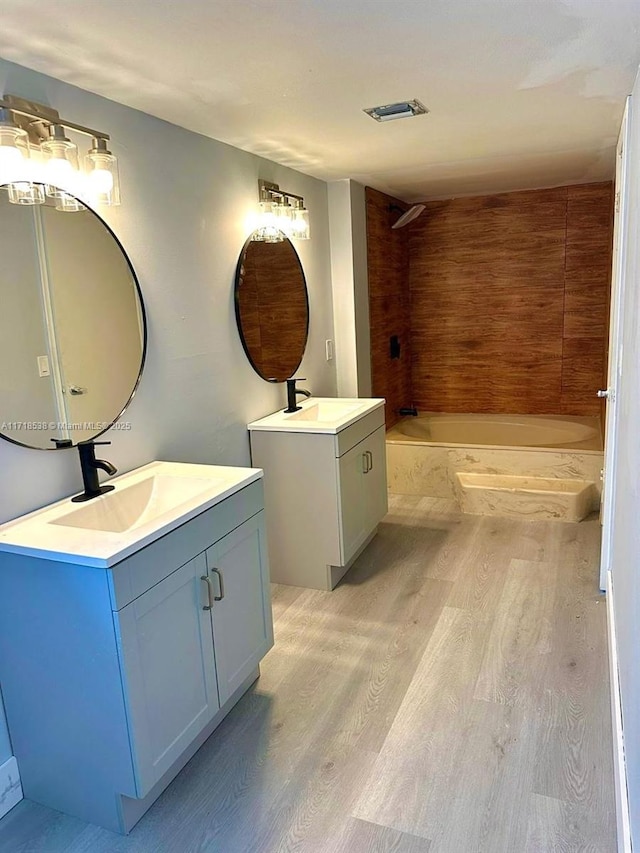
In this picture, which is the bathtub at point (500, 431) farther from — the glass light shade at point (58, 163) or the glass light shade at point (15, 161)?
the glass light shade at point (15, 161)

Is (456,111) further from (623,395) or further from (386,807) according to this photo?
(386,807)

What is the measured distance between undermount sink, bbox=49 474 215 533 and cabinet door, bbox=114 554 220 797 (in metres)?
0.29

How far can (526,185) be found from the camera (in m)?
4.40

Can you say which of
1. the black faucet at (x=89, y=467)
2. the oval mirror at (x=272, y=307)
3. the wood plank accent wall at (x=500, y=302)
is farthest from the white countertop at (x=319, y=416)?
the black faucet at (x=89, y=467)

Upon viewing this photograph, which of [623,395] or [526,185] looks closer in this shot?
[623,395]

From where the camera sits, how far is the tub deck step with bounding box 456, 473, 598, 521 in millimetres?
Result: 3660

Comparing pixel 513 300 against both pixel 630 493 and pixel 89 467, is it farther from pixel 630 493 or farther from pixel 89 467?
pixel 89 467

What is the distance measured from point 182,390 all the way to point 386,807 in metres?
1.65

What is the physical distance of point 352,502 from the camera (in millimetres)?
3041

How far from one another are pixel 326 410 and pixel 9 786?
2.22 metres

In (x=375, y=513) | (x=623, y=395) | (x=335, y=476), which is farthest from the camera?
(x=375, y=513)

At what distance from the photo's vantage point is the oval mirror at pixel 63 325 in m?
1.77

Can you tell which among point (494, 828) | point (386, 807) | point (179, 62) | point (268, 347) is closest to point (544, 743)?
point (494, 828)

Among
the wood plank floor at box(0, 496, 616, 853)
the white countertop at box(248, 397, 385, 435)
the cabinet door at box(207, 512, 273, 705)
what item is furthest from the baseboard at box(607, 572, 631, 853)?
the white countertop at box(248, 397, 385, 435)
